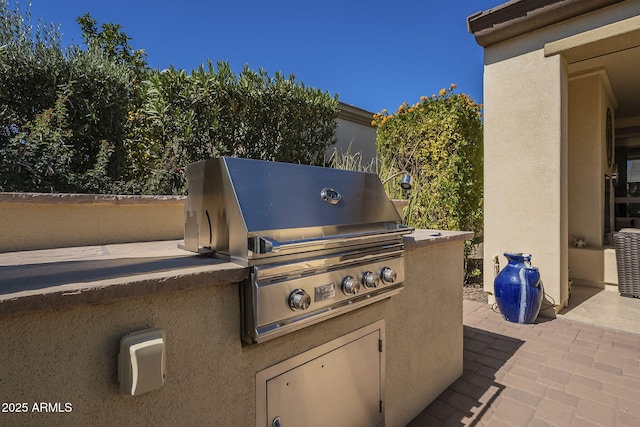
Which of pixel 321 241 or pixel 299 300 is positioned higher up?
pixel 321 241

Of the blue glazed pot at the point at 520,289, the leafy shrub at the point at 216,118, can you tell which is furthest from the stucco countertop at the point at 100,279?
the blue glazed pot at the point at 520,289

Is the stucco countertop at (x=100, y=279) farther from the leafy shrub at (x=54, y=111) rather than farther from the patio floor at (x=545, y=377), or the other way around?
the leafy shrub at (x=54, y=111)

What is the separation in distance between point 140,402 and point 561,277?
4.97 m

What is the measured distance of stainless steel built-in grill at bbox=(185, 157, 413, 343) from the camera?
127cm

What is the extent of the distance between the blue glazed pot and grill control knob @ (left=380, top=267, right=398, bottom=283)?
290cm

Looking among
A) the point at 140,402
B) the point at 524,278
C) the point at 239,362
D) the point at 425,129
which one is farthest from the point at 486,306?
the point at 140,402

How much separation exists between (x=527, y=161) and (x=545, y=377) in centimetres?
274

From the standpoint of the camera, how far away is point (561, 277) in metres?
4.24

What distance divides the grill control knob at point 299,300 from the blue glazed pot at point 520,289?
3607 millimetres

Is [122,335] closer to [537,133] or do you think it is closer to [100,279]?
[100,279]

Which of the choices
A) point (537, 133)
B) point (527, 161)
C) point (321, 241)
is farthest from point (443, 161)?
point (321, 241)

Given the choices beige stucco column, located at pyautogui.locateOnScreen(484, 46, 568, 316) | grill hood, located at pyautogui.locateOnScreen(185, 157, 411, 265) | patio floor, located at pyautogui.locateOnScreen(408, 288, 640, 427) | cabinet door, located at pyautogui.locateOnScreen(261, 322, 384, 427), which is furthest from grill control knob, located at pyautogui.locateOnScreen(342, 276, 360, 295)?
beige stucco column, located at pyautogui.locateOnScreen(484, 46, 568, 316)

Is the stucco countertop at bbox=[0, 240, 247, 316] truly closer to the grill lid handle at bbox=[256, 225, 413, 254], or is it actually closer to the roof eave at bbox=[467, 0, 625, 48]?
the grill lid handle at bbox=[256, 225, 413, 254]

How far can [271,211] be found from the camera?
1.39 metres
